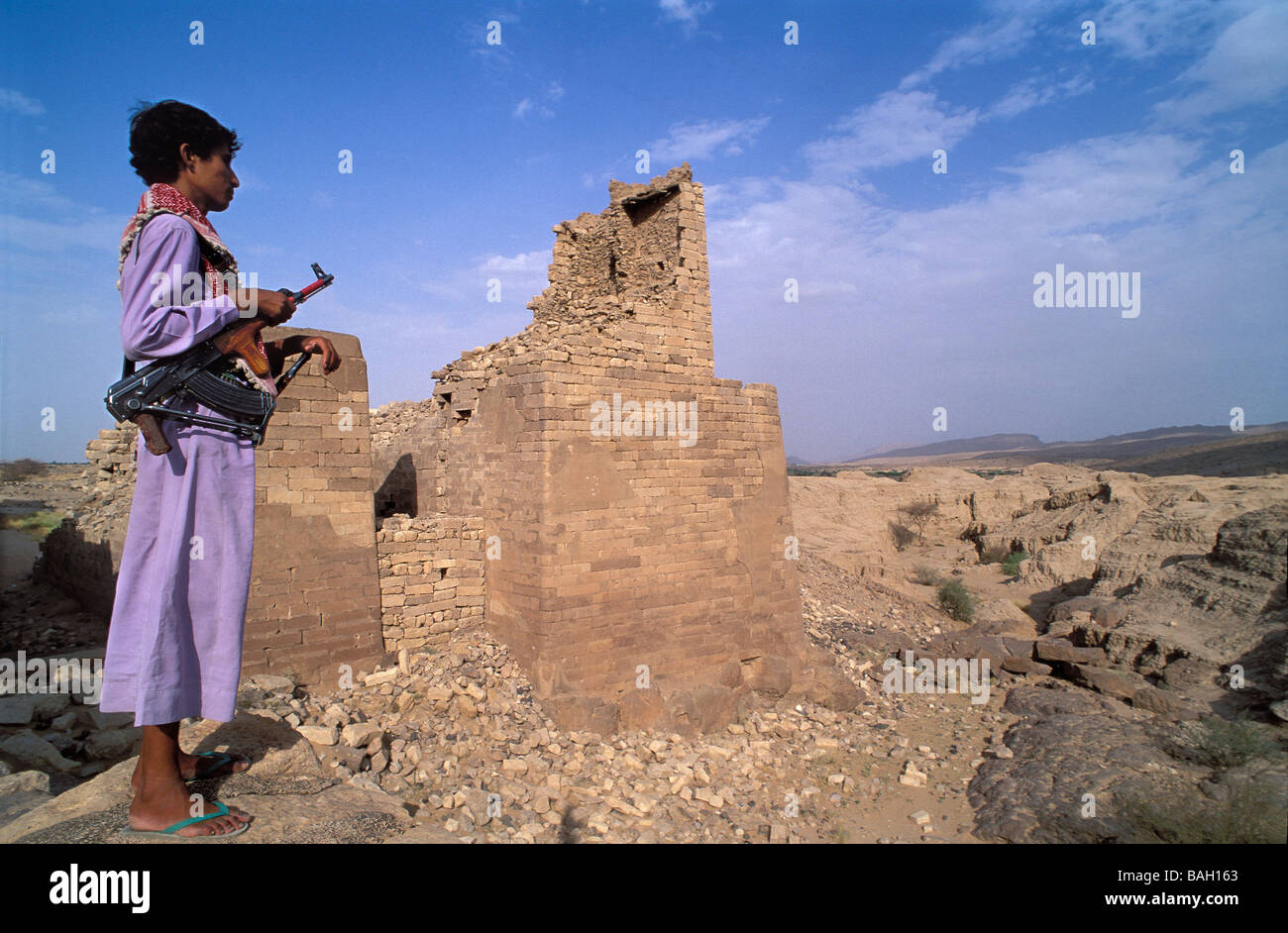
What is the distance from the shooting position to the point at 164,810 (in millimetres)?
2688

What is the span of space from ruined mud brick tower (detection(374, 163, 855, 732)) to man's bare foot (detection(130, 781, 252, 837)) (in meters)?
4.26

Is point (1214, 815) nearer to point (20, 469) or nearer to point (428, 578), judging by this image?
point (428, 578)

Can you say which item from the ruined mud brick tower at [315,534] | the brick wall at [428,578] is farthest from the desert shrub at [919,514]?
the ruined mud brick tower at [315,534]

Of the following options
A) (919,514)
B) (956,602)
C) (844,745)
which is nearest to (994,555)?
(919,514)

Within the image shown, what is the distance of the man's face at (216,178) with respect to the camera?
9.30 ft

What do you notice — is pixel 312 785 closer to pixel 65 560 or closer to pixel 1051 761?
pixel 1051 761

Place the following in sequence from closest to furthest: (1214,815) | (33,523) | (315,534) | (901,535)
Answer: (1214,815) < (315,534) < (33,523) < (901,535)

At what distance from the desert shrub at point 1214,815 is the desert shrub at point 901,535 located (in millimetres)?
14759

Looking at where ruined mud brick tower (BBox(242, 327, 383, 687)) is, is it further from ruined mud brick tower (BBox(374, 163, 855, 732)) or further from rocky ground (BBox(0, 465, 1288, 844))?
ruined mud brick tower (BBox(374, 163, 855, 732))

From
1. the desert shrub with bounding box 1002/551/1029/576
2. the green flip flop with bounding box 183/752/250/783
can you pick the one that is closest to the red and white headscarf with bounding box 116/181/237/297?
the green flip flop with bounding box 183/752/250/783

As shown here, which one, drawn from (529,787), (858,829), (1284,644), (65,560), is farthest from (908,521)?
(65,560)

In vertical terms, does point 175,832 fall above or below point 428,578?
below

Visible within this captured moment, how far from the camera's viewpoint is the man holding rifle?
8.37 feet

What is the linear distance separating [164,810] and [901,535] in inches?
815
